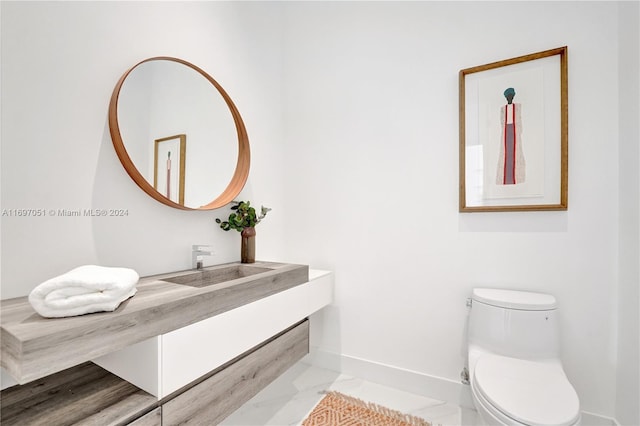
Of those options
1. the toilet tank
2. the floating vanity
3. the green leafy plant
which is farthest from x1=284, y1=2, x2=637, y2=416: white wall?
the floating vanity

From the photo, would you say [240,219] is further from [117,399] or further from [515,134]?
[515,134]

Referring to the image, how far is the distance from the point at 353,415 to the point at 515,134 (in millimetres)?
1756

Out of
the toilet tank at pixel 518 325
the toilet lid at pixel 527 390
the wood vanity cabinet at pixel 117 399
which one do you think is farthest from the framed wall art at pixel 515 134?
the wood vanity cabinet at pixel 117 399

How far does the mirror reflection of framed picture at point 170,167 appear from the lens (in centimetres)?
144

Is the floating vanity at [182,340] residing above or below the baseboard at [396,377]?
above

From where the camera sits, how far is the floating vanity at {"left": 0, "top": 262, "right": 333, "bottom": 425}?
0.74 metres

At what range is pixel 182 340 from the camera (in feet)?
3.28

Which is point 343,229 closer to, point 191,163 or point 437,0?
point 191,163

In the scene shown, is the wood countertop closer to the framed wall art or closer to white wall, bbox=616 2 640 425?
the framed wall art

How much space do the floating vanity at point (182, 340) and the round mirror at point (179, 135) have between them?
1.45ft

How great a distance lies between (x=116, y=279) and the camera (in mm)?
Answer: 892

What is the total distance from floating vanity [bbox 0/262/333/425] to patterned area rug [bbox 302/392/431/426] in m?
0.34

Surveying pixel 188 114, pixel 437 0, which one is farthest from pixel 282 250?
pixel 437 0

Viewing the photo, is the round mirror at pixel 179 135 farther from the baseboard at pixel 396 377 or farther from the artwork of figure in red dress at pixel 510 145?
the artwork of figure in red dress at pixel 510 145
